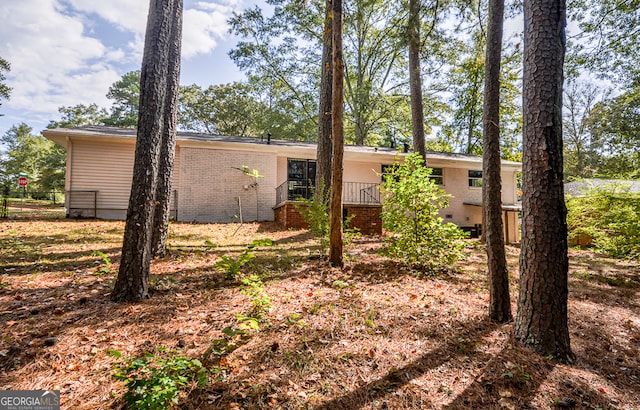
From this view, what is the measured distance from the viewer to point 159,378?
5.70 ft

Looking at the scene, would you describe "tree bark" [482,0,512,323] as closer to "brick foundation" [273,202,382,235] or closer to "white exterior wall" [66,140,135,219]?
"brick foundation" [273,202,382,235]

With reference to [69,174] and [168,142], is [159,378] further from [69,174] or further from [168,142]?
[69,174]

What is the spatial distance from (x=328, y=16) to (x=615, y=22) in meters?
7.69

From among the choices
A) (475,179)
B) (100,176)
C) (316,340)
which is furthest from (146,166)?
(475,179)

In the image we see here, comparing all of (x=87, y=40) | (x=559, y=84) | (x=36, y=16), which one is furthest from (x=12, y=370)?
(x=87, y=40)

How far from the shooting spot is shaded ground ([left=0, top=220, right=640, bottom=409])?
198 centimetres

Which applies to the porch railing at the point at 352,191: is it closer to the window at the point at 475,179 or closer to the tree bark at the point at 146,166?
the window at the point at 475,179

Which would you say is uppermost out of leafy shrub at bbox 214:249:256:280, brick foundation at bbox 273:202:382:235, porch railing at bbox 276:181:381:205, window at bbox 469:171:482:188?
window at bbox 469:171:482:188

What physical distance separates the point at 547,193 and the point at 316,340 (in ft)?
8.30

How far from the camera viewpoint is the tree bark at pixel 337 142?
4641mm

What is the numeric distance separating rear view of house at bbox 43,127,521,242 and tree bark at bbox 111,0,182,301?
20.6 ft

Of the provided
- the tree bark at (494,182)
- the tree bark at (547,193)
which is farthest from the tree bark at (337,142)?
the tree bark at (547,193)

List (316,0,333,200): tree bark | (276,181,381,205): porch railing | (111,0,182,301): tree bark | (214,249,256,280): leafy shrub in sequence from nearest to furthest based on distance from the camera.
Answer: (111,0,182,301): tree bark, (214,249,256,280): leafy shrub, (316,0,333,200): tree bark, (276,181,381,205): porch railing

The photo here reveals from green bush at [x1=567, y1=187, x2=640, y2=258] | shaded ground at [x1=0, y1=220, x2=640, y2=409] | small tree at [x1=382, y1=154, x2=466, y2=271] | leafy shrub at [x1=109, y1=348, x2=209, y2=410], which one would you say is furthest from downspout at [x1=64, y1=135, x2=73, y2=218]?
green bush at [x1=567, y1=187, x2=640, y2=258]
